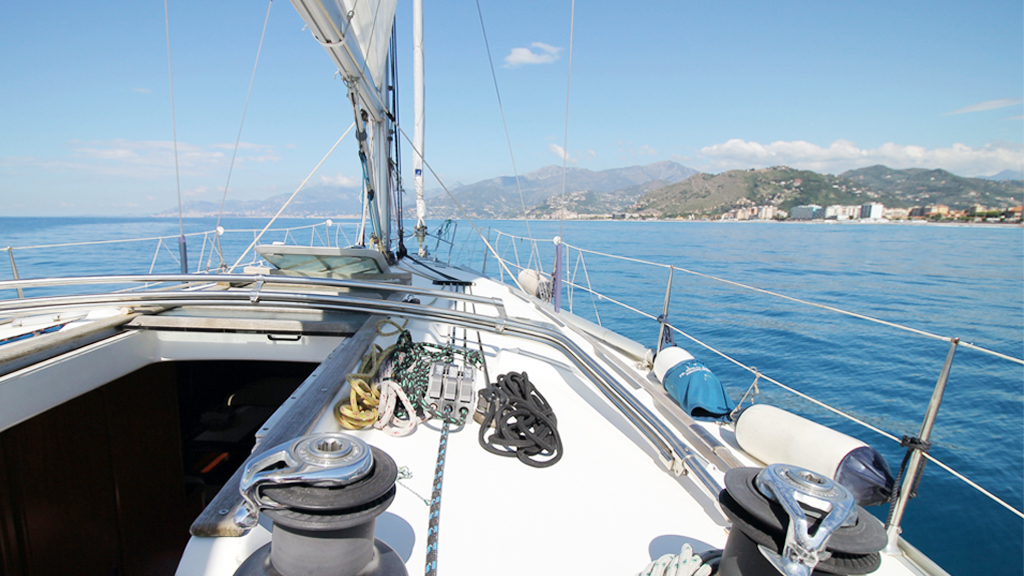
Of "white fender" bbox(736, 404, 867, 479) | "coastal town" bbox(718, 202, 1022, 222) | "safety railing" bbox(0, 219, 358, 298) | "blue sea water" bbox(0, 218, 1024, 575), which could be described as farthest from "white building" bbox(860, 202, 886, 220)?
"white fender" bbox(736, 404, 867, 479)

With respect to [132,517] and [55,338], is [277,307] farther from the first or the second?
[132,517]

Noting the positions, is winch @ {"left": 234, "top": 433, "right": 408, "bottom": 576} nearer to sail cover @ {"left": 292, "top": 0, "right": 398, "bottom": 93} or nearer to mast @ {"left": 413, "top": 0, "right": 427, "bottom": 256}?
sail cover @ {"left": 292, "top": 0, "right": 398, "bottom": 93}

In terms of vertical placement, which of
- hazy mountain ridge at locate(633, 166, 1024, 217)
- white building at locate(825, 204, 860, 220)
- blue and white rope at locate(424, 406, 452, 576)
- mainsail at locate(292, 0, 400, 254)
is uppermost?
hazy mountain ridge at locate(633, 166, 1024, 217)

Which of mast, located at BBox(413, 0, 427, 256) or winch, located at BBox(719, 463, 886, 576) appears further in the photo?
mast, located at BBox(413, 0, 427, 256)

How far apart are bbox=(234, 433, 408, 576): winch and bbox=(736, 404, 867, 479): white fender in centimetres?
154

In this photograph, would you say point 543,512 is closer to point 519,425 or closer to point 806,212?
point 519,425

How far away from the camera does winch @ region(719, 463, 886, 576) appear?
62 centimetres

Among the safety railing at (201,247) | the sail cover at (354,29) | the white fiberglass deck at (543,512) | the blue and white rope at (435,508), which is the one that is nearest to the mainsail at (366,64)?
the sail cover at (354,29)

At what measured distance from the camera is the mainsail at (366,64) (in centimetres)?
259

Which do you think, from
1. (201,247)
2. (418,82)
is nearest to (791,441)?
(418,82)

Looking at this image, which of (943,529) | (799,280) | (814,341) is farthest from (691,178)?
(943,529)

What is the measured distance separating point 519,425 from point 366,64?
324 cm

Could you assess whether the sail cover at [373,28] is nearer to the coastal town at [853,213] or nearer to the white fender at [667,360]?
the white fender at [667,360]

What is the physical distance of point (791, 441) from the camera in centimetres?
174
